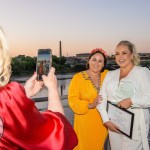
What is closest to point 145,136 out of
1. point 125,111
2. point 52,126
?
point 125,111

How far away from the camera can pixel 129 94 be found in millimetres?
3221

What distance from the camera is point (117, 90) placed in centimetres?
332

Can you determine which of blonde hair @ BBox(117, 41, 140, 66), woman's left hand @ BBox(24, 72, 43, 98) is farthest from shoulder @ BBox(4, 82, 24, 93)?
blonde hair @ BBox(117, 41, 140, 66)

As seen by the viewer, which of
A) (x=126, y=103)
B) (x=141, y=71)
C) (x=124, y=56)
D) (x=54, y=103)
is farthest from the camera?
(x=124, y=56)

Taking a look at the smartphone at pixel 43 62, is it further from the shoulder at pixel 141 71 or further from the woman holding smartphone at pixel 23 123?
the shoulder at pixel 141 71

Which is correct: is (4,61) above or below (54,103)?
above

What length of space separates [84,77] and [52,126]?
8.78 feet

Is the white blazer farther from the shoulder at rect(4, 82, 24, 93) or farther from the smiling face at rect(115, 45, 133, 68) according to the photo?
the shoulder at rect(4, 82, 24, 93)

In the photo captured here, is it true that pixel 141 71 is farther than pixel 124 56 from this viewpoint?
No

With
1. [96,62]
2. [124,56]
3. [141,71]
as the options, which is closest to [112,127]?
[141,71]

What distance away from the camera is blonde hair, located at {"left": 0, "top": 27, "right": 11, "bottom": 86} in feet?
4.26

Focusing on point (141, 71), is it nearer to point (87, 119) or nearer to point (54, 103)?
point (87, 119)

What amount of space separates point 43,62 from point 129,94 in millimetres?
1355

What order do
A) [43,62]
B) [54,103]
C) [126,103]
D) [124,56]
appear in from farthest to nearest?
[124,56], [126,103], [43,62], [54,103]
